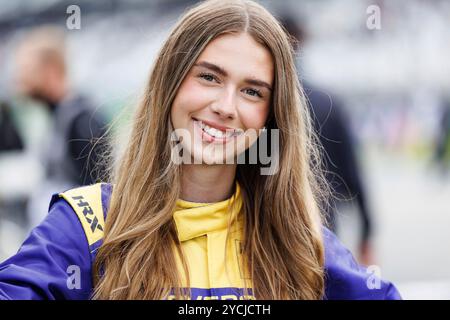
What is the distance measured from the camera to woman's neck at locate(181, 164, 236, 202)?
249 cm

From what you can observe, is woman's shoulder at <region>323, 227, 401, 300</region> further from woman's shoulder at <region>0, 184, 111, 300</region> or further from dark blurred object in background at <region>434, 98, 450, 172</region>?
dark blurred object in background at <region>434, 98, 450, 172</region>

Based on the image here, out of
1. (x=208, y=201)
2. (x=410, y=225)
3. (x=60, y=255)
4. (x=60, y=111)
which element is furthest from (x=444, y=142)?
(x=60, y=255)

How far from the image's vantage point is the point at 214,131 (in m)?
2.40

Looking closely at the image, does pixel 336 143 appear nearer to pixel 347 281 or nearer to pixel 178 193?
pixel 347 281

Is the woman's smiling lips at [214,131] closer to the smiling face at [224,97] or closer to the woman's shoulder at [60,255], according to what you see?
the smiling face at [224,97]

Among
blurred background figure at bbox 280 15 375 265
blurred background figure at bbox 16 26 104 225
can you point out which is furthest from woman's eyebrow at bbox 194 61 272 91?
blurred background figure at bbox 16 26 104 225

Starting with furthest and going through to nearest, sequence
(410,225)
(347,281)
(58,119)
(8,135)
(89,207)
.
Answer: (410,225) → (8,135) → (58,119) → (347,281) → (89,207)

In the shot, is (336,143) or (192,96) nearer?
(192,96)

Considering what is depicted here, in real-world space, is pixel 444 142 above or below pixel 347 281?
above

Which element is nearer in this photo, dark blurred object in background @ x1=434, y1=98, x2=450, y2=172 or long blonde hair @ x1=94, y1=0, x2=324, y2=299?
long blonde hair @ x1=94, y1=0, x2=324, y2=299

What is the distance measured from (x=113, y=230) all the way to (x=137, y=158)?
27 centimetres

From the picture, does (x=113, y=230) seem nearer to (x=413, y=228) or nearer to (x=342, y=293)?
(x=342, y=293)

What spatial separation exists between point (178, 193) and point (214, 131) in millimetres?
212
